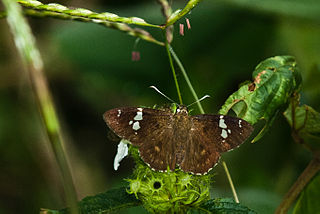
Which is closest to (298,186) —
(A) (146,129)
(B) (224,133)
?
(B) (224,133)

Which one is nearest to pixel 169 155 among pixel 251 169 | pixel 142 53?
pixel 251 169

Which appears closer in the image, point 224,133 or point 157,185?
point 157,185

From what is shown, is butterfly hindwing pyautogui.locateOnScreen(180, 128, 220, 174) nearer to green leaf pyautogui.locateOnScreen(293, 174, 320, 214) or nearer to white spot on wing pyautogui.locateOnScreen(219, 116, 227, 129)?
white spot on wing pyautogui.locateOnScreen(219, 116, 227, 129)

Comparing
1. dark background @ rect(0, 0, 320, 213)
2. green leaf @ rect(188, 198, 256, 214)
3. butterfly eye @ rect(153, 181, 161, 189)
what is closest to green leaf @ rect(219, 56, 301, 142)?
green leaf @ rect(188, 198, 256, 214)

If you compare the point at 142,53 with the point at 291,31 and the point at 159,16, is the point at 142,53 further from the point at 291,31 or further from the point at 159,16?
the point at 291,31

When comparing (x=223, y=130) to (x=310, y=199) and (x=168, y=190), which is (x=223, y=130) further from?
(x=310, y=199)

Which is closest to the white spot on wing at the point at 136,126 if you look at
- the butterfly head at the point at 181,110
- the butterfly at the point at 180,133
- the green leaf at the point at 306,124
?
the butterfly at the point at 180,133
